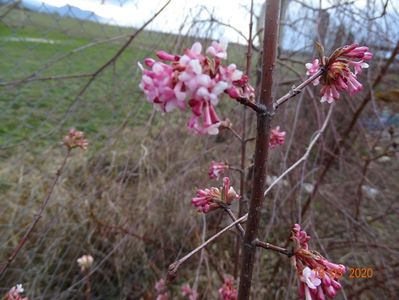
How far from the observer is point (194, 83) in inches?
20.7

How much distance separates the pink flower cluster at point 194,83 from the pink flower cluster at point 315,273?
1.00 feet

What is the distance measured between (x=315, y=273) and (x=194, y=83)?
41 cm

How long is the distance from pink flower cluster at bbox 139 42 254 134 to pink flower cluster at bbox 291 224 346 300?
0.31m

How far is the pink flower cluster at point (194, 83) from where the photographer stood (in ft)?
1.74

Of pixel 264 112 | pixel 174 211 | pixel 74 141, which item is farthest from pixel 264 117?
pixel 174 211

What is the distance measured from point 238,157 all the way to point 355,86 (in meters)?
1.84

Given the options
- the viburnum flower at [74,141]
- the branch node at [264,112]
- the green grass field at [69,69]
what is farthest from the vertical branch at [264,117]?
the green grass field at [69,69]

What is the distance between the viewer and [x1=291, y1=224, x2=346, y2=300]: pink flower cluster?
2.22 feet

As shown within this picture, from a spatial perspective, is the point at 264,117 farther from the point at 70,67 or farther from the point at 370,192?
the point at 70,67

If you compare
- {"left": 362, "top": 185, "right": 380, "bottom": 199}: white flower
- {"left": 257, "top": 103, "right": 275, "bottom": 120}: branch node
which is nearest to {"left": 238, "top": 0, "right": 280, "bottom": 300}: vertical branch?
{"left": 257, "top": 103, "right": 275, "bottom": 120}: branch node

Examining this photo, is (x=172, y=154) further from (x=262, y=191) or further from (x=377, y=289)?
(x=262, y=191)

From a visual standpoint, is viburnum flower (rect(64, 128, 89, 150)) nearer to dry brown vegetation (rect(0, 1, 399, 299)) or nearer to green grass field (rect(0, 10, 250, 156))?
green grass field (rect(0, 10, 250, 156))

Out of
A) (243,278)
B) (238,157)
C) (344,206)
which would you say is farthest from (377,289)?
(243,278)

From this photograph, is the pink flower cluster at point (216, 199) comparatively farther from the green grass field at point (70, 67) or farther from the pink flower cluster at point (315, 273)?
the green grass field at point (70, 67)
